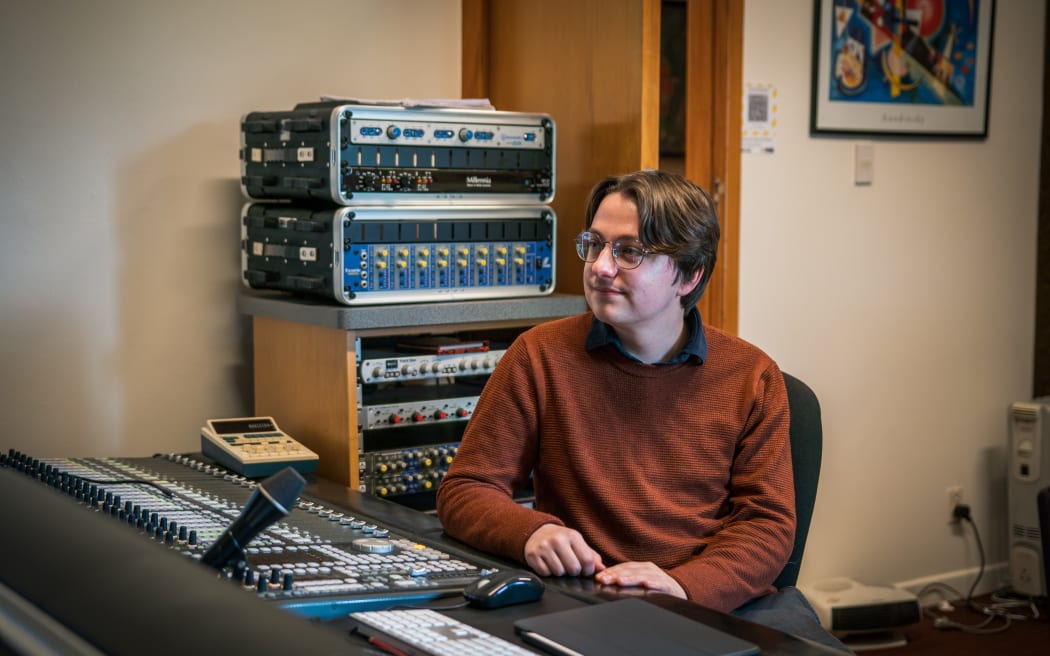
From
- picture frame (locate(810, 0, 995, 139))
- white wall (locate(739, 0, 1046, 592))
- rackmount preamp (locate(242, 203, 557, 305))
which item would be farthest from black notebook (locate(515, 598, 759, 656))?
picture frame (locate(810, 0, 995, 139))

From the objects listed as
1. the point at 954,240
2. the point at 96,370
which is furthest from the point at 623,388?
the point at 954,240

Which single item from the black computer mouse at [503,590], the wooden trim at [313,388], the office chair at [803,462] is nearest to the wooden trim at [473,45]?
the wooden trim at [313,388]

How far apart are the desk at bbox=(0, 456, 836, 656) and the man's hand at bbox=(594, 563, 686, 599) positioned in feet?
0.93

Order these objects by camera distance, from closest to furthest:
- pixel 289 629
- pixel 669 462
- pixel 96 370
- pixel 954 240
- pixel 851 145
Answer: pixel 289 629 < pixel 669 462 < pixel 96 370 < pixel 851 145 < pixel 954 240

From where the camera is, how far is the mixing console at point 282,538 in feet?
4.56

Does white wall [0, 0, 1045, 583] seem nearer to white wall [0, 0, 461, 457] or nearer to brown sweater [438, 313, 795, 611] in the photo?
white wall [0, 0, 461, 457]

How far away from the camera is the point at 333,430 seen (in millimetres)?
2467

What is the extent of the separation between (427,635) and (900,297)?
294 cm

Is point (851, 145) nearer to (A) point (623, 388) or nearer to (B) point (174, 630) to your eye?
(A) point (623, 388)

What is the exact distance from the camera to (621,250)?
76.7 inches

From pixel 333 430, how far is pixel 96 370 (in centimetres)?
63

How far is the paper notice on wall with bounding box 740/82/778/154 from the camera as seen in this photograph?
3.38m

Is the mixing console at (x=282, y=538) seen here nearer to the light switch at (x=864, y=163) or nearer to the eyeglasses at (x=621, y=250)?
the eyeglasses at (x=621, y=250)

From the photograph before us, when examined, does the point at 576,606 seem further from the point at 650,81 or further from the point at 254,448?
the point at 650,81
